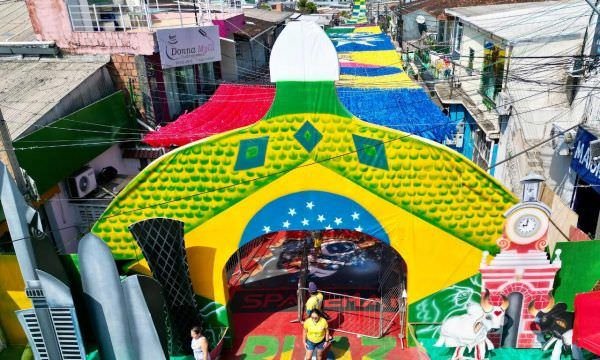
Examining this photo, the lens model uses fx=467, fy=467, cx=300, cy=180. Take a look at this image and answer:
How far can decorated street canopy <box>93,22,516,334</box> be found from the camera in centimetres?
771

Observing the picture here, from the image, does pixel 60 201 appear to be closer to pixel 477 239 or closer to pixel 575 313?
pixel 477 239

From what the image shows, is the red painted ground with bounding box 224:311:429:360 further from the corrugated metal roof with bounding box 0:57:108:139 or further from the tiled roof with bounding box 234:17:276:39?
the tiled roof with bounding box 234:17:276:39

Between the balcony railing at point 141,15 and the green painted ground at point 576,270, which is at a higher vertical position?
the balcony railing at point 141,15

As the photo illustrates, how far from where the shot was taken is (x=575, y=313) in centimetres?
776

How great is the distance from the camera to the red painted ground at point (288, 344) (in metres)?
8.98

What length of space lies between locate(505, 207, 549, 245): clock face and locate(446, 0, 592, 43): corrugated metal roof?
8036 millimetres

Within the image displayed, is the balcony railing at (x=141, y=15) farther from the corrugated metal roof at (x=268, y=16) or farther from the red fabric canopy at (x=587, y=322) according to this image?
the red fabric canopy at (x=587, y=322)

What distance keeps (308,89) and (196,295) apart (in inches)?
175

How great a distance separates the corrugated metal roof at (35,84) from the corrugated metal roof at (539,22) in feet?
41.5

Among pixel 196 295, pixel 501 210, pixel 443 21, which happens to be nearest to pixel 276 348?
pixel 196 295

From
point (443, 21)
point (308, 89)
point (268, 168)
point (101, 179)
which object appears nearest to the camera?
point (308, 89)

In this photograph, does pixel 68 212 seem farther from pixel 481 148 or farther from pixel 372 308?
pixel 481 148

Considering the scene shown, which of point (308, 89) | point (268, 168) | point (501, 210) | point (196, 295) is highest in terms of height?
point (308, 89)

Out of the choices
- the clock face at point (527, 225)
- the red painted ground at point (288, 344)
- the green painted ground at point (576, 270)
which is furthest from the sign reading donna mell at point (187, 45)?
the green painted ground at point (576, 270)
